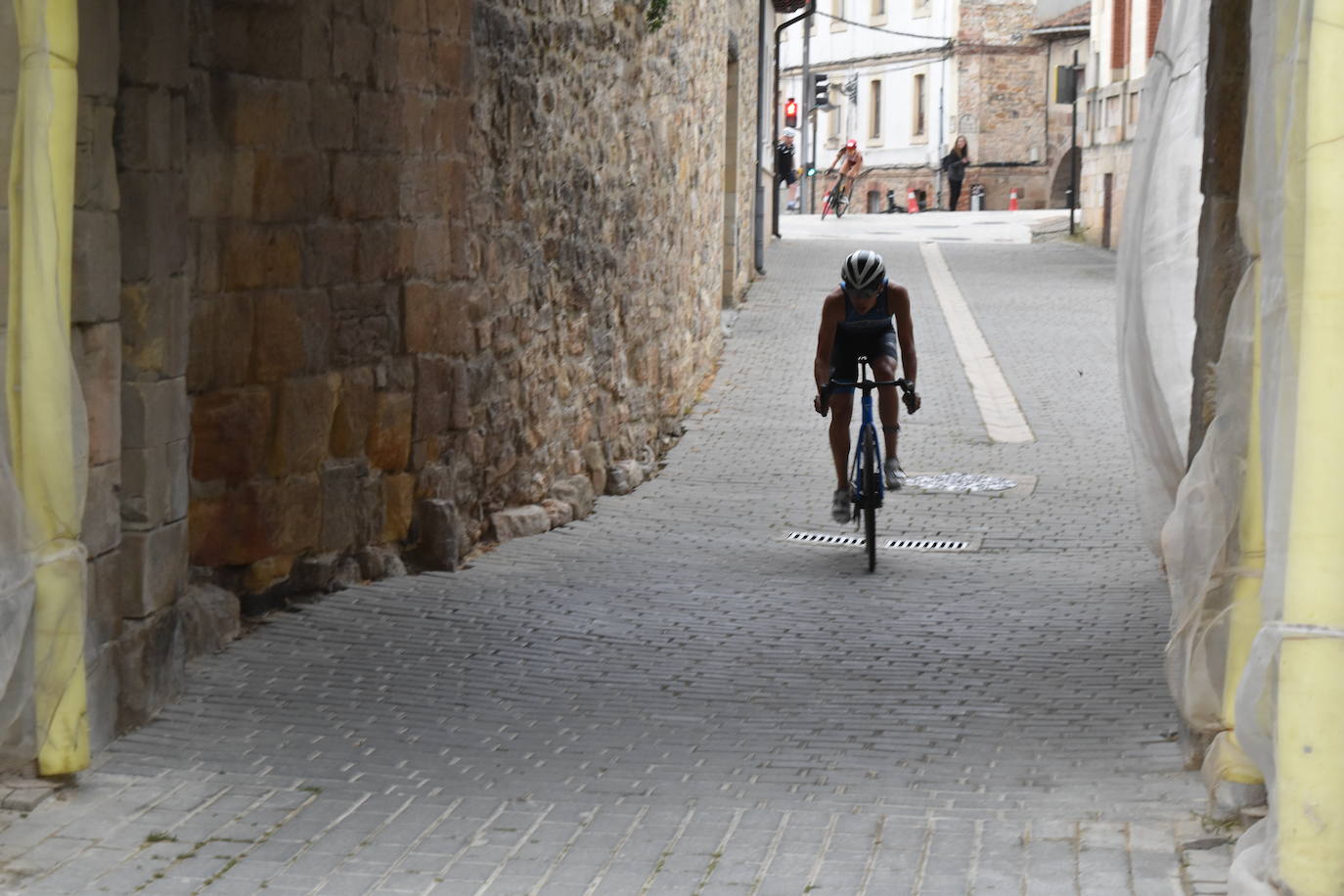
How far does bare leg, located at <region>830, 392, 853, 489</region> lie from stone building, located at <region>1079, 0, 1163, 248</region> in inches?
701

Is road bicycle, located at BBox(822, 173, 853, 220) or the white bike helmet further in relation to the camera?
road bicycle, located at BBox(822, 173, 853, 220)

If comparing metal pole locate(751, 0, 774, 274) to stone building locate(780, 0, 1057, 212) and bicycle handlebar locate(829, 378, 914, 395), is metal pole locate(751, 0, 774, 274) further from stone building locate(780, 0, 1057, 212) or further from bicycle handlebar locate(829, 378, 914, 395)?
stone building locate(780, 0, 1057, 212)

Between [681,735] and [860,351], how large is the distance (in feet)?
12.7

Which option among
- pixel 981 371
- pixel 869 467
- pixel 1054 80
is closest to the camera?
pixel 869 467

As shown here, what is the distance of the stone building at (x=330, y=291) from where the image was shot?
559 cm

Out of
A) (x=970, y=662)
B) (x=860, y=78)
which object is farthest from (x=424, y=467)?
(x=860, y=78)

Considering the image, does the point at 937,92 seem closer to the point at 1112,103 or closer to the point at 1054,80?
the point at 1054,80

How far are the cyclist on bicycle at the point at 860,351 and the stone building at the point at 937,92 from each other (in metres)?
41.7

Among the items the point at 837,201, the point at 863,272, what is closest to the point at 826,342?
the point at 863,272

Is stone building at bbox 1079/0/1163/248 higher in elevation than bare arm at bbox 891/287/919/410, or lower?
higher

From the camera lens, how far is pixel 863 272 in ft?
29.6

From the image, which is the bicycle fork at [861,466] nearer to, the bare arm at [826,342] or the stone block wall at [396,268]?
the bare arm at [826,342]

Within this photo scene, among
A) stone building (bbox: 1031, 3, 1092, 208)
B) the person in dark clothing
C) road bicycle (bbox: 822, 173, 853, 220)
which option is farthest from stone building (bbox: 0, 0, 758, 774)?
stone building (bbox: 1031, 3, 1092, 208)

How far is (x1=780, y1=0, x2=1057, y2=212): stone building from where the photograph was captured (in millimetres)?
52406
